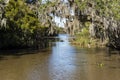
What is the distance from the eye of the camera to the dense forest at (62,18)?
30.6 m

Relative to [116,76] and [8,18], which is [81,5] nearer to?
[8,18]

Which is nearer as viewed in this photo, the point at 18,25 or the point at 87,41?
the point at 18,25

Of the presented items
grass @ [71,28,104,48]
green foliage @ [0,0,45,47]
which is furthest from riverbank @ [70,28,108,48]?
green foliage @ [0,0,45,47]

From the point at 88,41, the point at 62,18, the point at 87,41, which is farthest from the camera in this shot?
the point at 87,41

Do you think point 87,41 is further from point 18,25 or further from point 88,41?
point 18,25

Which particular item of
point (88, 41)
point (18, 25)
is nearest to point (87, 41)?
point (88, 41)

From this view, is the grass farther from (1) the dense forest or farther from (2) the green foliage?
(2) the green foliage

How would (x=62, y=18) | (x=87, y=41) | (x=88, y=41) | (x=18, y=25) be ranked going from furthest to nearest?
(x=87, y=41)
(x=88, y=41)
(x=18, y=25)
(x=62, y=18)

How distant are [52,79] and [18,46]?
21402mm

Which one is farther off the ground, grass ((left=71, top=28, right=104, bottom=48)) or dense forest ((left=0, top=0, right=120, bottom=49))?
dense forest ((left=0, top=0, right=120, bottom=49))

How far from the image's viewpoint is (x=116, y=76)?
1970cm

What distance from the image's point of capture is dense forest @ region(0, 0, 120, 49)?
3061cm

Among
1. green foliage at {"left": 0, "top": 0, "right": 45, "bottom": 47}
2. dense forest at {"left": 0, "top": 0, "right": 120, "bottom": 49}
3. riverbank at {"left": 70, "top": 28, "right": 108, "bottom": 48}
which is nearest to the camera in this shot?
dense forest at {"left": 0, "top": 0, "right": 120, "bottom": 49}

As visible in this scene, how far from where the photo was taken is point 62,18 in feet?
110
